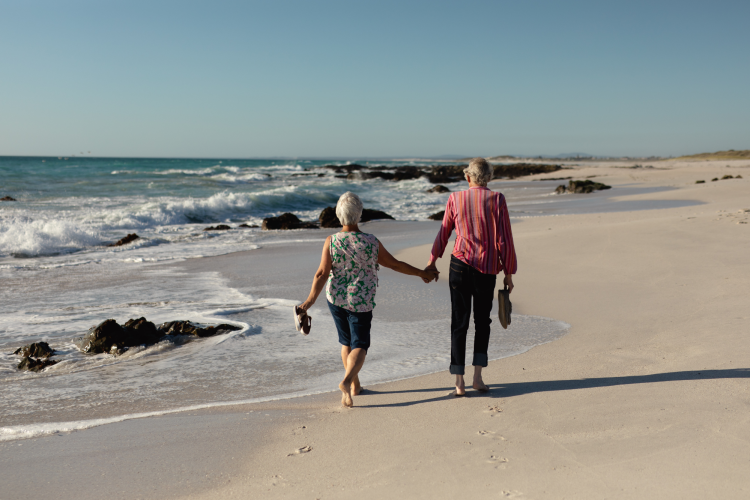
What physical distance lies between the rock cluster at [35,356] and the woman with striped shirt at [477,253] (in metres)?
3.41

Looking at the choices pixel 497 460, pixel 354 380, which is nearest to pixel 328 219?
pixel 354 380

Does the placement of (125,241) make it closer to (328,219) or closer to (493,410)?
(328,219)

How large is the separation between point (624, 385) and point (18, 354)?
16.3 feet

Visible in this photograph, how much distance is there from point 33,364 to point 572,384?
4287 mm

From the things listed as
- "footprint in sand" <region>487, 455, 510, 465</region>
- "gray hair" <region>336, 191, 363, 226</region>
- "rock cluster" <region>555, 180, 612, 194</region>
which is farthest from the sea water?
"rock cluster" <region>555, 180, 612, 194</region>

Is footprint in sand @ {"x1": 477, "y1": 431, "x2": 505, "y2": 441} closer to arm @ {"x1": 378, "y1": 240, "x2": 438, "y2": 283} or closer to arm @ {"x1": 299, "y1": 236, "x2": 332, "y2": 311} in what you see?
arm @ {"x1": 378, "y1": 240, "x2": 438, "y2": 283}

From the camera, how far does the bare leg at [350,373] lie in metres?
3.63

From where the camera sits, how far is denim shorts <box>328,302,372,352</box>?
3672 millimetres

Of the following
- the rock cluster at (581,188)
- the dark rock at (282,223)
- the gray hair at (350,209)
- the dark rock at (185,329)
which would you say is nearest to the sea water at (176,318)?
the dark rock at (185,329)

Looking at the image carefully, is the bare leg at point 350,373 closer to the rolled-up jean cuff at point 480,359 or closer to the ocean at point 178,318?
the ocean at point 178,318

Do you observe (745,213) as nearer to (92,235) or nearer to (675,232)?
(675,232)

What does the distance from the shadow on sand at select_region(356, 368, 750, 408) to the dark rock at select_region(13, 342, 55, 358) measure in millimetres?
2914

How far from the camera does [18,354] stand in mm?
4914

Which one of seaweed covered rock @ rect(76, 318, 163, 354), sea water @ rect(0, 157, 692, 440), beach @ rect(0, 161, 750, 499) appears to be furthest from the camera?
seaweed covered rock @ rect(76, 318, 163, 354)
